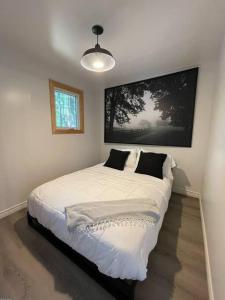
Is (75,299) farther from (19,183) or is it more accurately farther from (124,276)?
(19,183)

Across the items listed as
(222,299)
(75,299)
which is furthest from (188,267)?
(75,299)

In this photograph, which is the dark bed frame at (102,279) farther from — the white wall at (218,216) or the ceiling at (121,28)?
the ceiling at (121,28)

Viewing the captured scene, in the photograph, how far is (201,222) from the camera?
1939mm

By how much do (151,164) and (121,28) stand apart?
6.42ft

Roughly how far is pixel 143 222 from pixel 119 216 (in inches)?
8.4

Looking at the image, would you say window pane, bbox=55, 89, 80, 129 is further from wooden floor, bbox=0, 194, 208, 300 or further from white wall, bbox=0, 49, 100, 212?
Result: wooden floor, bbox=0, 194, 208, 300

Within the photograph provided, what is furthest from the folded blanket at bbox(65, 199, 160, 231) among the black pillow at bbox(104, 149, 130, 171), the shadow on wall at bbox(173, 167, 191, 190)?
the shadow on wall at bbox(173, 167, 191, 190)

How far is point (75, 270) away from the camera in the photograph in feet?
4.16

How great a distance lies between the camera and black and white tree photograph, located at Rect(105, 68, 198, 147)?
8.26 ft

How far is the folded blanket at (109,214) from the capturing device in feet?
3.75

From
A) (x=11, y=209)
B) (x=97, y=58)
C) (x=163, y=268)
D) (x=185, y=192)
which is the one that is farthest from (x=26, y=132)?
(x=185, y=192)

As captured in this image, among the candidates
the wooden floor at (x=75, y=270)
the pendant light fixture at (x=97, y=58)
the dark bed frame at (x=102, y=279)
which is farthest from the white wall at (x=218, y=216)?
the pendant light fixture at (x=97, y=58)

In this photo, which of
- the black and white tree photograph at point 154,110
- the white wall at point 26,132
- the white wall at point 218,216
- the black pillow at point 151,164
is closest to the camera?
the white wall at point 218,216

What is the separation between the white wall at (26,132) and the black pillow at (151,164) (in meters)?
1.63
